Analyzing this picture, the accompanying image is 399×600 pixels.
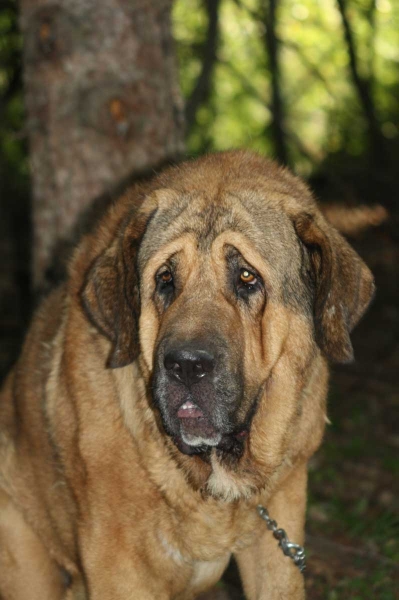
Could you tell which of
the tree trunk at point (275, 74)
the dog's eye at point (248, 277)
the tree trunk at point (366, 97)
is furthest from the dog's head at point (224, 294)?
the tree trunk at point (366, 97)

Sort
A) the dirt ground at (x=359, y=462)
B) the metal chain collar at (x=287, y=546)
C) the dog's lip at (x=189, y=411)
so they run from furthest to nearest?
the dirt ground at (x=359, y=462) → the metal chain collar at (x=287, y=546) → the dog's lip at (x=189, y=411)

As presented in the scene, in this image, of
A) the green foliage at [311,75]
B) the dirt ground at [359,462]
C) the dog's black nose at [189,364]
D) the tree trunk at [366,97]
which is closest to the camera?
the dog's black nose at [189,364]

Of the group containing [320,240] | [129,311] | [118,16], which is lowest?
[129,311]

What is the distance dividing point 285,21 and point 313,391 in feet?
29.4

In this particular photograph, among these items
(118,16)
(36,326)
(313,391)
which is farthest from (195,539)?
(118,16)

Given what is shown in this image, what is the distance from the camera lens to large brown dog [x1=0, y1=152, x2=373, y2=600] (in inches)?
128

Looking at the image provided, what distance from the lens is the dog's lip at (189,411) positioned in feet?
10.4

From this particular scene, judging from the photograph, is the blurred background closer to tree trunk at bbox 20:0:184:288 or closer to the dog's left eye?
tree trunk at bbox 20:0:184:288

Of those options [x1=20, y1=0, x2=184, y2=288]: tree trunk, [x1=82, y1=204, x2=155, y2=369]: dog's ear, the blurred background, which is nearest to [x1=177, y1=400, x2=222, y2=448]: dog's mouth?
[x1=82, y1=204, x2=155, y2=369]: dog's ear

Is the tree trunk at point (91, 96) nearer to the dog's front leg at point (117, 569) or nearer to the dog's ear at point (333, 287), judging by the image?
the dog's ear at point (333, 287)

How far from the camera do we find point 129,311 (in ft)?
11.6

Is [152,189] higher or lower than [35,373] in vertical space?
higher

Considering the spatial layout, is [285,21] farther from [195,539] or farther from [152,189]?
[195,539]

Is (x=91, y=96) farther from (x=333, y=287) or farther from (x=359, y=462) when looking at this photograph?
(x=359, y=462)
